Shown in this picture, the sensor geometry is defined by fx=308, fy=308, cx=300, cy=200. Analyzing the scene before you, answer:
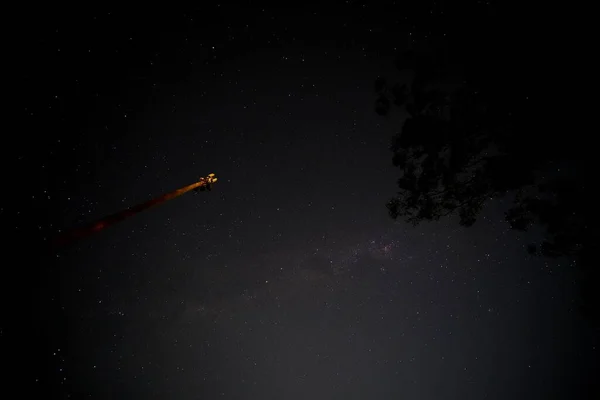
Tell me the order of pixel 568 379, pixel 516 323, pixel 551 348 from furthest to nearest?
pixel 516 323, pixel 551 348, pixel 568 379

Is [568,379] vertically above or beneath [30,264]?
beneath

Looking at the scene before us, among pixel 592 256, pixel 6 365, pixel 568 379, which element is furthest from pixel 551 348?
pixel 6 365

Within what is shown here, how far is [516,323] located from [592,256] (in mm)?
89251

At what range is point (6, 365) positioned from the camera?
4.27 m

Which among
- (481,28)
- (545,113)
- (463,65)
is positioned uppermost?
(481,28)

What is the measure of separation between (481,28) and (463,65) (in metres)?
0.48

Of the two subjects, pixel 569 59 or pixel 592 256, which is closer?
pixel 569 59

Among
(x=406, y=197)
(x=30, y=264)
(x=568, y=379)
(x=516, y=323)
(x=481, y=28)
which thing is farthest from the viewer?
(x=516, y=323)

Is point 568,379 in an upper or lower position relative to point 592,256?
lower

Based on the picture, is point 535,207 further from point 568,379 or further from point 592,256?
point 568,379

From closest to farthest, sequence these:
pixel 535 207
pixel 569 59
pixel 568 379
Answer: pixel 569 59 → pixel 535 207 → pixel 568 379

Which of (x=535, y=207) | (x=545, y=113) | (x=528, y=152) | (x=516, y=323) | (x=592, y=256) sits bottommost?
(x=516, y=323)

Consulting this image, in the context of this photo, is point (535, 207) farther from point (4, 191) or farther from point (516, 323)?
point (516, 323)

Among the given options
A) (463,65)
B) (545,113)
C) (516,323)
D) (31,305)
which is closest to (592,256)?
(545,113)
